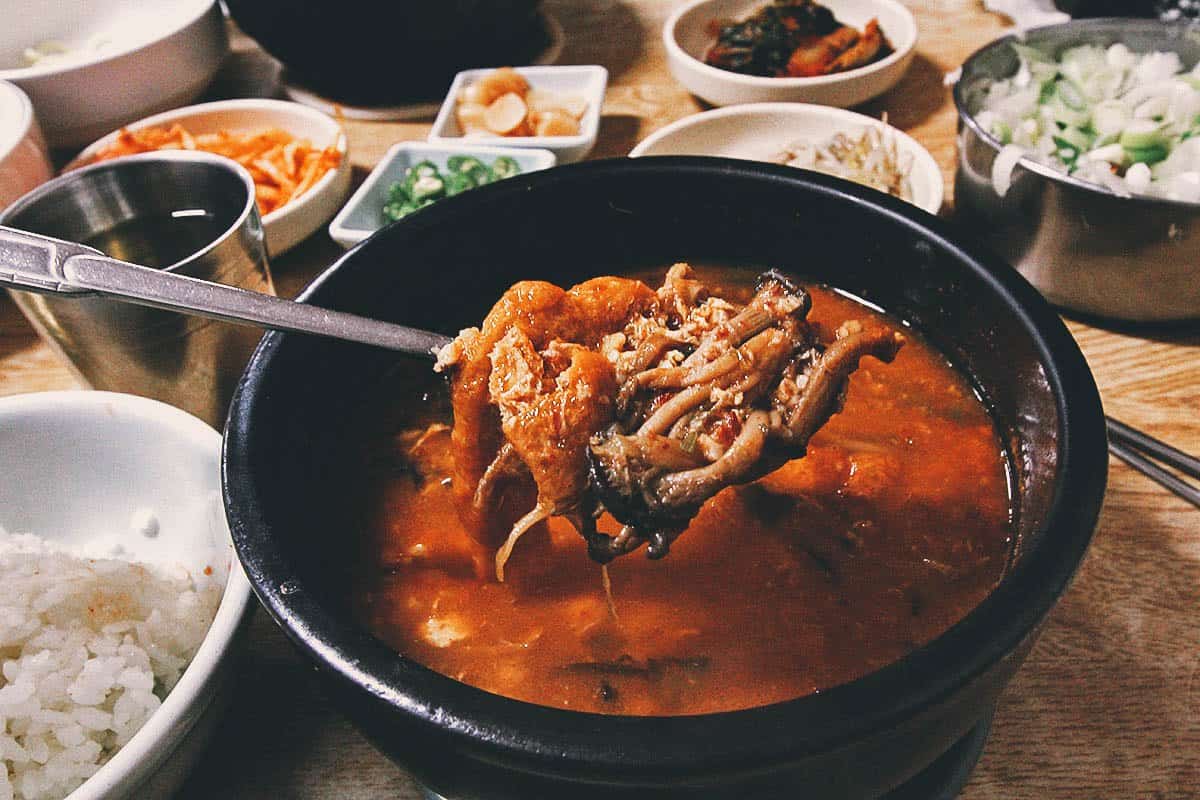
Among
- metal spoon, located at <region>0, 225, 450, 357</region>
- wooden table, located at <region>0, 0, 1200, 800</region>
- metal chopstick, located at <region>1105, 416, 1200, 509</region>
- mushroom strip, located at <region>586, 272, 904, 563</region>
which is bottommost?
wooden table, located at <region>0, 0, 1200, 800</region>

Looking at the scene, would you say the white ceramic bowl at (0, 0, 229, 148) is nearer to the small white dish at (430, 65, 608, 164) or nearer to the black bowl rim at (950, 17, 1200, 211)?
the small white dish at (430, 65, 608, 164)

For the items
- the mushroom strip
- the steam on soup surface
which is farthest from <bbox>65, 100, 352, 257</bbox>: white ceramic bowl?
the mushroom strip


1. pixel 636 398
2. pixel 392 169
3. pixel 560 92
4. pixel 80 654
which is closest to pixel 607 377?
pixel 636 398

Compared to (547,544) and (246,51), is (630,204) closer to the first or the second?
(547,544)

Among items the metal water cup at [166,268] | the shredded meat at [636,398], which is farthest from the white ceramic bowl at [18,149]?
the shredded meat at [636,398]

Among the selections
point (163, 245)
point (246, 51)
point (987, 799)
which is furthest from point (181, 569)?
point (246, 51)

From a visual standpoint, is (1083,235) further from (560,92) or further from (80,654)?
(80,654)

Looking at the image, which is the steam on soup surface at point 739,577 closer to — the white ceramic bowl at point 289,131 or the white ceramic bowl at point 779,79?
the white ceramic bowl at point 289,131
